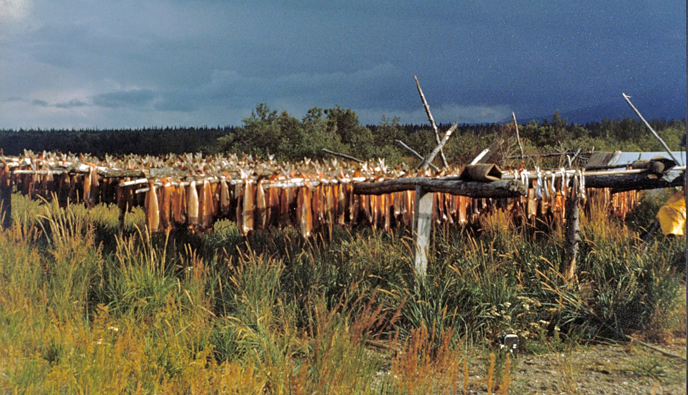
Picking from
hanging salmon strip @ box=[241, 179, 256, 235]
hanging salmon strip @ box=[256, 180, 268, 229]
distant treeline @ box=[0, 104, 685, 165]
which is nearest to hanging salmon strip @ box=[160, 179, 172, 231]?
hanging salmon strip @ box=[241, 179, 256, 235]

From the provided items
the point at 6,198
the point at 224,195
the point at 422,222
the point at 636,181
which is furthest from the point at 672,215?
the point at 6,198

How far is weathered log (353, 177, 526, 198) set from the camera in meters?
4.61

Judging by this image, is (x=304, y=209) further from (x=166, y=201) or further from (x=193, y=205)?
(x=166, y=201)

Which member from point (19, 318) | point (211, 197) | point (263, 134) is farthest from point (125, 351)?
point (263, 134)

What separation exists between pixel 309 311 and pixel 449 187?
2.37 metres

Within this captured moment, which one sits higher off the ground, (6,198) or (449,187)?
(449,187)

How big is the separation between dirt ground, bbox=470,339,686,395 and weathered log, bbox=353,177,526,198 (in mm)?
1516

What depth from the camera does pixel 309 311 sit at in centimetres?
363

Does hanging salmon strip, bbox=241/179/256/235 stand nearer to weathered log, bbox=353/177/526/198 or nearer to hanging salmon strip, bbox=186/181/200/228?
hanging salmon strip, bbox=186/181/200/228

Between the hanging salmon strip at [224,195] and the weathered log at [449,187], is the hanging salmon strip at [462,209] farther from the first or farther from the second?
the hanging salmon strip at [224,195]

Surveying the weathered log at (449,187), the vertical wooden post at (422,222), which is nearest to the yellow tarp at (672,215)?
the weathered log at (449,187)

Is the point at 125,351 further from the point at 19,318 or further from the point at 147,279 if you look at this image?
the point at 147,279

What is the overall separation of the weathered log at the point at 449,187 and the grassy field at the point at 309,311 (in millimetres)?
677

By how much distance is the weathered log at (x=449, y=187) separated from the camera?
15.1 feet
